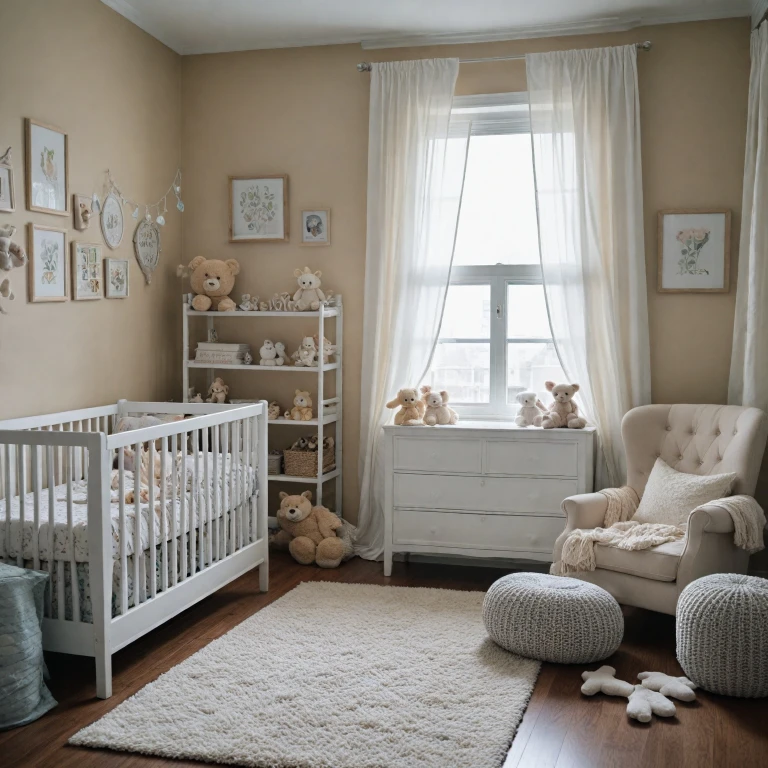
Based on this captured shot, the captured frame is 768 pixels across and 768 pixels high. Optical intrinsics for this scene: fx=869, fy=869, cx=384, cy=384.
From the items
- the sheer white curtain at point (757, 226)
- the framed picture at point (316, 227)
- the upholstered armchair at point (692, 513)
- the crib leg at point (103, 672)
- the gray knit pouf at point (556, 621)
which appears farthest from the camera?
the framed picture at point (316, 227)

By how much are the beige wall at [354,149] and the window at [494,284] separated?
249 millimetres

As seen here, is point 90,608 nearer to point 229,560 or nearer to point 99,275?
point 229,560

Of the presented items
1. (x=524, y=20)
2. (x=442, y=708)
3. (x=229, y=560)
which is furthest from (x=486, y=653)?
(x=524, y=20)

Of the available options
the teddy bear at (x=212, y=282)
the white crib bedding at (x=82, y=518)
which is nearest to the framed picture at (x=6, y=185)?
the white crib bedding at (x=82, y=518)

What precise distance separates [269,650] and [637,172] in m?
2.53

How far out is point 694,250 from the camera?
3.84m

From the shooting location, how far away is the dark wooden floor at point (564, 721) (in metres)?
2.18

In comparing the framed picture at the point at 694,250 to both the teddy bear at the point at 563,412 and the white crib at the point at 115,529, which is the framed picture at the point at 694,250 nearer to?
the teddy bear at the point at 563,412

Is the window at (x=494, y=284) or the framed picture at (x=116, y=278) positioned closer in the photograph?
the framed picture at (x=116, y=278)

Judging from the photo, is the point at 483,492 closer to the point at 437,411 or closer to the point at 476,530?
the point at 476,530

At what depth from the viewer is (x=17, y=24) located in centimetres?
322

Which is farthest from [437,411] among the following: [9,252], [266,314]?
[9,252]

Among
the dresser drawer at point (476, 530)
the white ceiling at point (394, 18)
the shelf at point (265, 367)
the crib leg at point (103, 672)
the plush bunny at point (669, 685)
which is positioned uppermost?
the white ceiling at point (394, 18)

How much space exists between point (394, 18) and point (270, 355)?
1.66 meters
